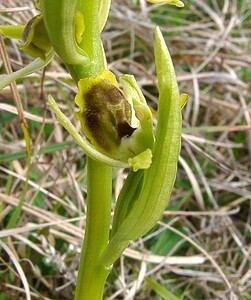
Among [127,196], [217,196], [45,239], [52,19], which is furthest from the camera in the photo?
[217,196]

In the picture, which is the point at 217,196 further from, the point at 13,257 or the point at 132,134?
the point at 132,134

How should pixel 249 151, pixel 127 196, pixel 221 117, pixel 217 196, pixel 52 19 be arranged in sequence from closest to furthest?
1. pixel 52 19
2. pixel 127 196
3. pixel 217 196
4. pixel 249 151
5. pixel 221 117

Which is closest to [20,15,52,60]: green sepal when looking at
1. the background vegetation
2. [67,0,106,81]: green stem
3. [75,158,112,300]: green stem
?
[67,0,106,81]: green stem

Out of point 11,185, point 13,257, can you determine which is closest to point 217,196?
point 11,185

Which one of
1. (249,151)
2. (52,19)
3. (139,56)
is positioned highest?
(52,19)

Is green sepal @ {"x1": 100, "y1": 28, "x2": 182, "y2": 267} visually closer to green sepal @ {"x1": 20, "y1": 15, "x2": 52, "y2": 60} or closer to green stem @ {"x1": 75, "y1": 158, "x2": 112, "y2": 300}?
green stem @ {"x1": 75, "y1": 158, "x2": 112, "y2": 300}

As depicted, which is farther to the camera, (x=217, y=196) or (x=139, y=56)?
(x=139, y=56)

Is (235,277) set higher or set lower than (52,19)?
lower
